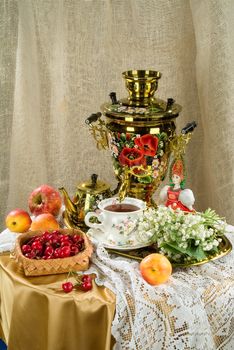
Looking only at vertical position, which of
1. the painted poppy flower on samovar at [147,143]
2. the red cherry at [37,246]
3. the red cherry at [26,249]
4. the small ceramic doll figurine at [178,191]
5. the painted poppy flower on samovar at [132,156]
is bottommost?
the red cherry at [26,249]

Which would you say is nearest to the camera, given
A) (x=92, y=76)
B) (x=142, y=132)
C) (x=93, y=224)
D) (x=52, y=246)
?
(x=52, y=246)

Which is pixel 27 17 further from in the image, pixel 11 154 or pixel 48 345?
pixel 48 345

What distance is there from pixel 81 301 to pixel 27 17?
1082 mm

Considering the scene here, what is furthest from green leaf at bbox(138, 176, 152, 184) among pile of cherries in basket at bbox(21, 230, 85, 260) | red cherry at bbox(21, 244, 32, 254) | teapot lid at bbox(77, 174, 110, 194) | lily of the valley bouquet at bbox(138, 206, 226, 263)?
red cherry at bbox(21, 244, 32, 254)

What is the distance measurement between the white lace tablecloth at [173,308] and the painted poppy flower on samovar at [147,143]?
1.18 feet

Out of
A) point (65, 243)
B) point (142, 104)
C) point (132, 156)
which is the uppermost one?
point (142, 104)

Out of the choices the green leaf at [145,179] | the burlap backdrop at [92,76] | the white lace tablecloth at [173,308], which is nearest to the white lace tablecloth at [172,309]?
the white lace tablecloth at [173,308]

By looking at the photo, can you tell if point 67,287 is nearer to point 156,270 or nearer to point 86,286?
point 86,286

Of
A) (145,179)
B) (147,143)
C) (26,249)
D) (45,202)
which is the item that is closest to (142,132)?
(147,143)

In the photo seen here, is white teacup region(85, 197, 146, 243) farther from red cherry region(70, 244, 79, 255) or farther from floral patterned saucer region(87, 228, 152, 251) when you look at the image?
red cherry region(70, 244, 79, 255)

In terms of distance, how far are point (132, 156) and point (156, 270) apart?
1.37 feet

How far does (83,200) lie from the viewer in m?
1.35

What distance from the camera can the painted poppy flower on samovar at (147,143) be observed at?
136cm

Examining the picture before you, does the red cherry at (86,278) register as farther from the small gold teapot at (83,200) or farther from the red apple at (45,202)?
the red apple at (45,202)
